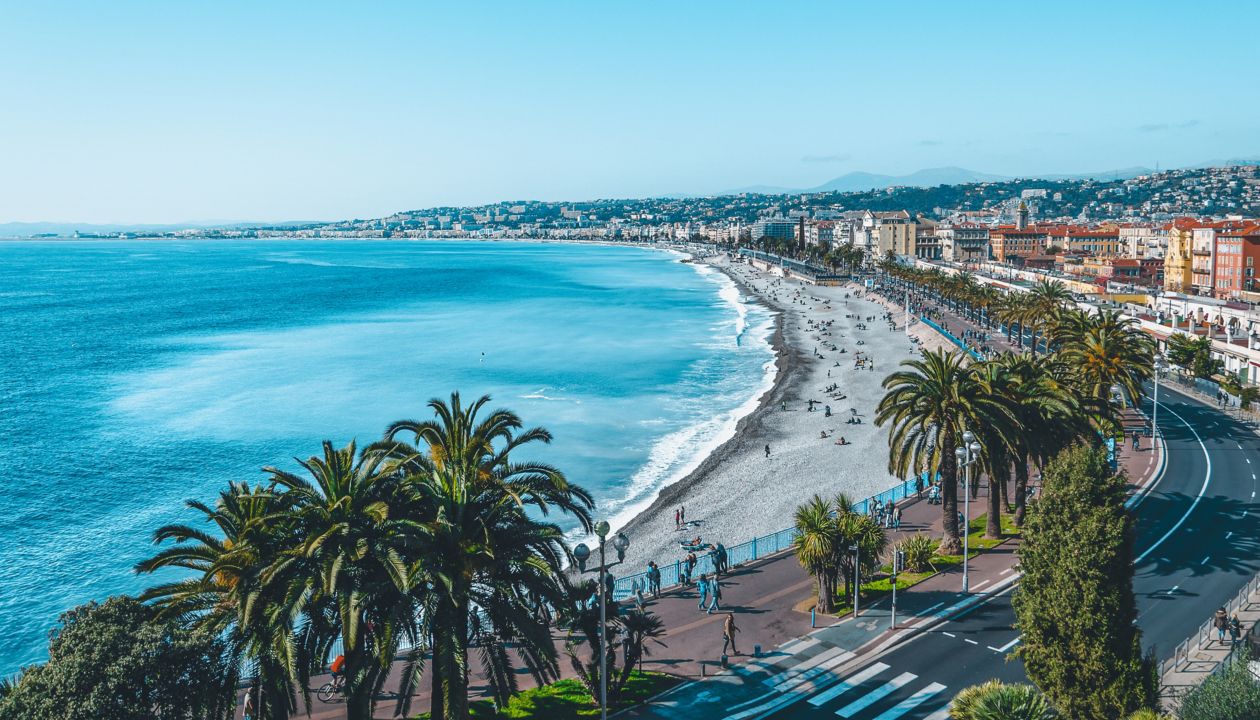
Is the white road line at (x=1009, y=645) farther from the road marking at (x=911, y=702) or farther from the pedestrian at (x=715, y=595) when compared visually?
the pedestrian at (x=715, y=595)

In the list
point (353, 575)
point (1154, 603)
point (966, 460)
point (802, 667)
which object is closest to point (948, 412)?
point (966, 460)

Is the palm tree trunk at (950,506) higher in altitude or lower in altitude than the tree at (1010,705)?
lower

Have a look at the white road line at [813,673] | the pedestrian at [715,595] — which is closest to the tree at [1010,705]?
the white road line at [813,673]

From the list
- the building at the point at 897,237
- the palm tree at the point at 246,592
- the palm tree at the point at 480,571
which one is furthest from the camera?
the building at the point at 897,237

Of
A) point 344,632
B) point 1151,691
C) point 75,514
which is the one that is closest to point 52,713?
point 344,632

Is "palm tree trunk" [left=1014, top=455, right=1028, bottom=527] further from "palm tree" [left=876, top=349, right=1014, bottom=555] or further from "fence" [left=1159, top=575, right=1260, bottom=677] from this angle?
"fence" [left=1159, top=575, right=1260, bottom=677]

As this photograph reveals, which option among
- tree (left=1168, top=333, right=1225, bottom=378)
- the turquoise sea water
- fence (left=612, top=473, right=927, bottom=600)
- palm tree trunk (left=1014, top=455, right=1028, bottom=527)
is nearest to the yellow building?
tree (left=1168, top=333, right=1225, bottom=378)
